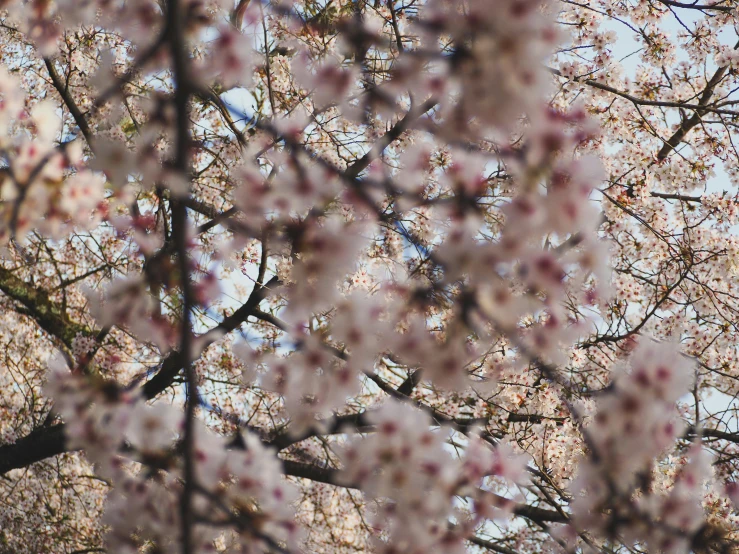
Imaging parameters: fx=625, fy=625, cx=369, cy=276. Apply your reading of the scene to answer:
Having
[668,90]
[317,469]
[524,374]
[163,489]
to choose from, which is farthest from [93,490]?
[668,90]

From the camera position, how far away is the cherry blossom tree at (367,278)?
1349mm

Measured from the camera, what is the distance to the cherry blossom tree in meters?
1.35

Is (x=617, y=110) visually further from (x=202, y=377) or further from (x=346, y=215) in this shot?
(x=202, y=377)

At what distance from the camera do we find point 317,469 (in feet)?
15.4

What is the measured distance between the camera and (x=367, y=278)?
5070 mm

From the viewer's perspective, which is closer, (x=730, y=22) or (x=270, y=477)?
(x=270, y=477)

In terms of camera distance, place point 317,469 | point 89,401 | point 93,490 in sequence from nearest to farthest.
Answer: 1. point 89,401
2. point 317,469
3. point 93,490

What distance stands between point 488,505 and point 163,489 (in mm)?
1034

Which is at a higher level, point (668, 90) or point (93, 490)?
point (668, 90)

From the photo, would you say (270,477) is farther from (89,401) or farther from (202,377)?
(202,377)

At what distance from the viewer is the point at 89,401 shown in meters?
1.79

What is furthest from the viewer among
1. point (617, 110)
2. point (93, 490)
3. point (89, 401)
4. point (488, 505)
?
point (93, 490)

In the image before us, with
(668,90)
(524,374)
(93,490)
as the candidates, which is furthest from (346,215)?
(93,490)

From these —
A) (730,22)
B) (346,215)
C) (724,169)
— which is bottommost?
(346,215)
